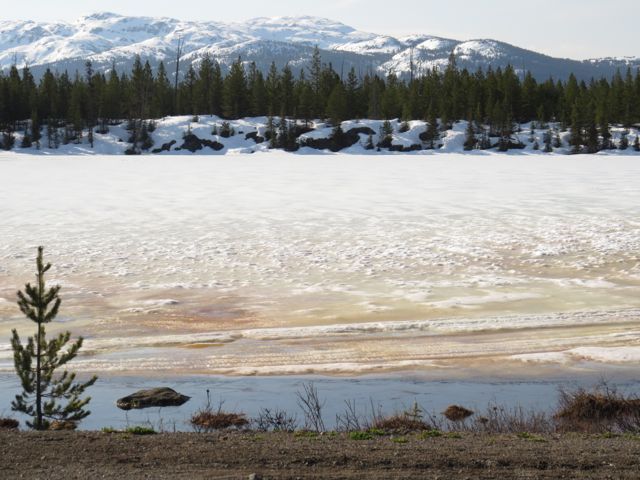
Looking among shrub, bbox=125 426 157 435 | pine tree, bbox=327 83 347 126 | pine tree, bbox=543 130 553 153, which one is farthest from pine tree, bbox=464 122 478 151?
shrub, bbox=125 426 157 435

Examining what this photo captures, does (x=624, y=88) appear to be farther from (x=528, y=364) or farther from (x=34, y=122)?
(x=528, y=364)

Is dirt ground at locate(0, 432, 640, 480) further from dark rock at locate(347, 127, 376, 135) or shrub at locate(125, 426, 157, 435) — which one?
dark rock at locate(347, 127, 376, 135)

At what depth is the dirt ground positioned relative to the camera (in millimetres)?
7113

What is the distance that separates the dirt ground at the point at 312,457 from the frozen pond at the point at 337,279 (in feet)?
12.2

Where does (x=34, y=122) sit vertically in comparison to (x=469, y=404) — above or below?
above

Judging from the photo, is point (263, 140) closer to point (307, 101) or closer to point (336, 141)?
point (336, 141)

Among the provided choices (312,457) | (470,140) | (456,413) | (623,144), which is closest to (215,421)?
(312,457)

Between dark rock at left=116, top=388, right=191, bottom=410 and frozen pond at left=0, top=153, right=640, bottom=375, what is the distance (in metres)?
1.34

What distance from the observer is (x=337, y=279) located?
18719 millimetres

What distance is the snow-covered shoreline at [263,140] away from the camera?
92.8 meters

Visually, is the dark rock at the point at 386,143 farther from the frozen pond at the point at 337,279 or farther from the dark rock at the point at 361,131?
the frozen pond at the point at 337,279

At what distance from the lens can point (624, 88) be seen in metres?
108

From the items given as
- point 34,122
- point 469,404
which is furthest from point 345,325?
point 34,122

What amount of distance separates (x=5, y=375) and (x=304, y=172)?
4463 centimetres
